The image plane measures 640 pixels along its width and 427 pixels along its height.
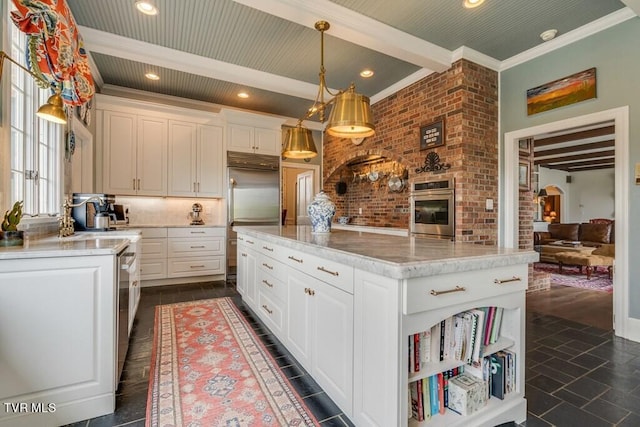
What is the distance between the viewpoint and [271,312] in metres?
2.51

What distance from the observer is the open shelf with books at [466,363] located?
1342 mm

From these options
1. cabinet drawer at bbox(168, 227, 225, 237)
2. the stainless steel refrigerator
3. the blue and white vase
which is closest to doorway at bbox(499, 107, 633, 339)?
the blue and white vase

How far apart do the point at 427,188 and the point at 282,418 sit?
3110 mm

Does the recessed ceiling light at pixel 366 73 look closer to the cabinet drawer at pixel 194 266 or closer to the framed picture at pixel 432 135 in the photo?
the framed picture at pixel 432 135

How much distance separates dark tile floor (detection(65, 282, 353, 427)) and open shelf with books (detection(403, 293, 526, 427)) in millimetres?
467

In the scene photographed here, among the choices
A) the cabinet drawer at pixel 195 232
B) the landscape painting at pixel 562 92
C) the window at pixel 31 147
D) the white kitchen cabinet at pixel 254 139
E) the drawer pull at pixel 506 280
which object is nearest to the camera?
the drawer pull at pixel 506 280

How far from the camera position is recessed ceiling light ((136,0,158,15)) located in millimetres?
2641

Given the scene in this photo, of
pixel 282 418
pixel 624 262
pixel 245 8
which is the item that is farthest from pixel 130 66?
pixel 624 262

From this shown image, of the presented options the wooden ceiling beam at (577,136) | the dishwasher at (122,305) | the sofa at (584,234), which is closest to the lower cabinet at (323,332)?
the dishwasher at (122,305)

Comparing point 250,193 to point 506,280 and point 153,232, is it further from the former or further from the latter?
point 506,280

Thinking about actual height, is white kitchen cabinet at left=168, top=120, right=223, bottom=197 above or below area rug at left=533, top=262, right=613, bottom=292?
above

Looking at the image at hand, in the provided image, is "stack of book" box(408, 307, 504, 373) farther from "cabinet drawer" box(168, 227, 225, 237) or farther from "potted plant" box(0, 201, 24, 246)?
"cabinet drawer" box(168, 227, 225, 237)

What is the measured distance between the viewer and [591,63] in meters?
2.94

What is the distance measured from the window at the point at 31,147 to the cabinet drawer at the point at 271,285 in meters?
1.79
